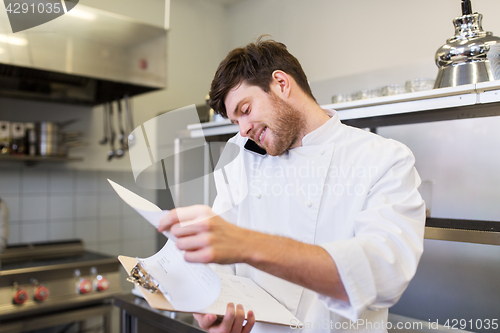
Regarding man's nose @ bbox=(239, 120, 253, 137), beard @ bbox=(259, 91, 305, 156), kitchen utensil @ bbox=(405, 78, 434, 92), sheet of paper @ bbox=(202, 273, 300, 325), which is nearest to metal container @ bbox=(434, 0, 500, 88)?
kitchen utensil @ bbox=(405, 78, 434, 92)

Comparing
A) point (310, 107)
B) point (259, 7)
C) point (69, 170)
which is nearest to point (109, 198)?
point (69, 170)

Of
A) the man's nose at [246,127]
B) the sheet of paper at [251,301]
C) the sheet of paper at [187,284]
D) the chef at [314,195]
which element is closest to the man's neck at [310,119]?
the chef at [314,195]

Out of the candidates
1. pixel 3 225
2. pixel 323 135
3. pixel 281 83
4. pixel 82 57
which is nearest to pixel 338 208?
pixel 323 135

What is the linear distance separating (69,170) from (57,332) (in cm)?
87

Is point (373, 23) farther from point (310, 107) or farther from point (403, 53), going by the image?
point (310, 107)

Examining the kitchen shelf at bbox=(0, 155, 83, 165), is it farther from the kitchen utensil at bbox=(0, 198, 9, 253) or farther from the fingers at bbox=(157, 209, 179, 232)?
the fingers at bbox=(157, 209, 179, 232)

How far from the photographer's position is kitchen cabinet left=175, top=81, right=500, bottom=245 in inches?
33.1

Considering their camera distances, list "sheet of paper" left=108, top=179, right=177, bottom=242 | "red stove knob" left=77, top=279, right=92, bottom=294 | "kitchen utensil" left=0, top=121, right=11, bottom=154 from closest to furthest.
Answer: "sheet of paper" left=108, top=179, right=177, bottom=242 < "red stove knob" left=77, top=279, right=92, bottom=294 < "kitchen utensil" left=0, top=121, right=11, bottom=154

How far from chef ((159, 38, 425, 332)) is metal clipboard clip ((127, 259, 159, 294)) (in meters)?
0.14

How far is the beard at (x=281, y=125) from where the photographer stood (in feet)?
2.73

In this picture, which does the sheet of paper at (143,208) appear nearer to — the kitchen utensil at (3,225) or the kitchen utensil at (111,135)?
the kitchen utensil at (3,225)

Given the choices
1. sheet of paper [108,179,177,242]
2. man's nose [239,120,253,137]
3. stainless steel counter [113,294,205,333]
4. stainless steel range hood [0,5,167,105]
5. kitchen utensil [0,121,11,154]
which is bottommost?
stainless steel counter [113,294,205,333]

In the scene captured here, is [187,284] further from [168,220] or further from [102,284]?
[102,284]

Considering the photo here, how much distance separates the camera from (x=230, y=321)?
24.3 inches
